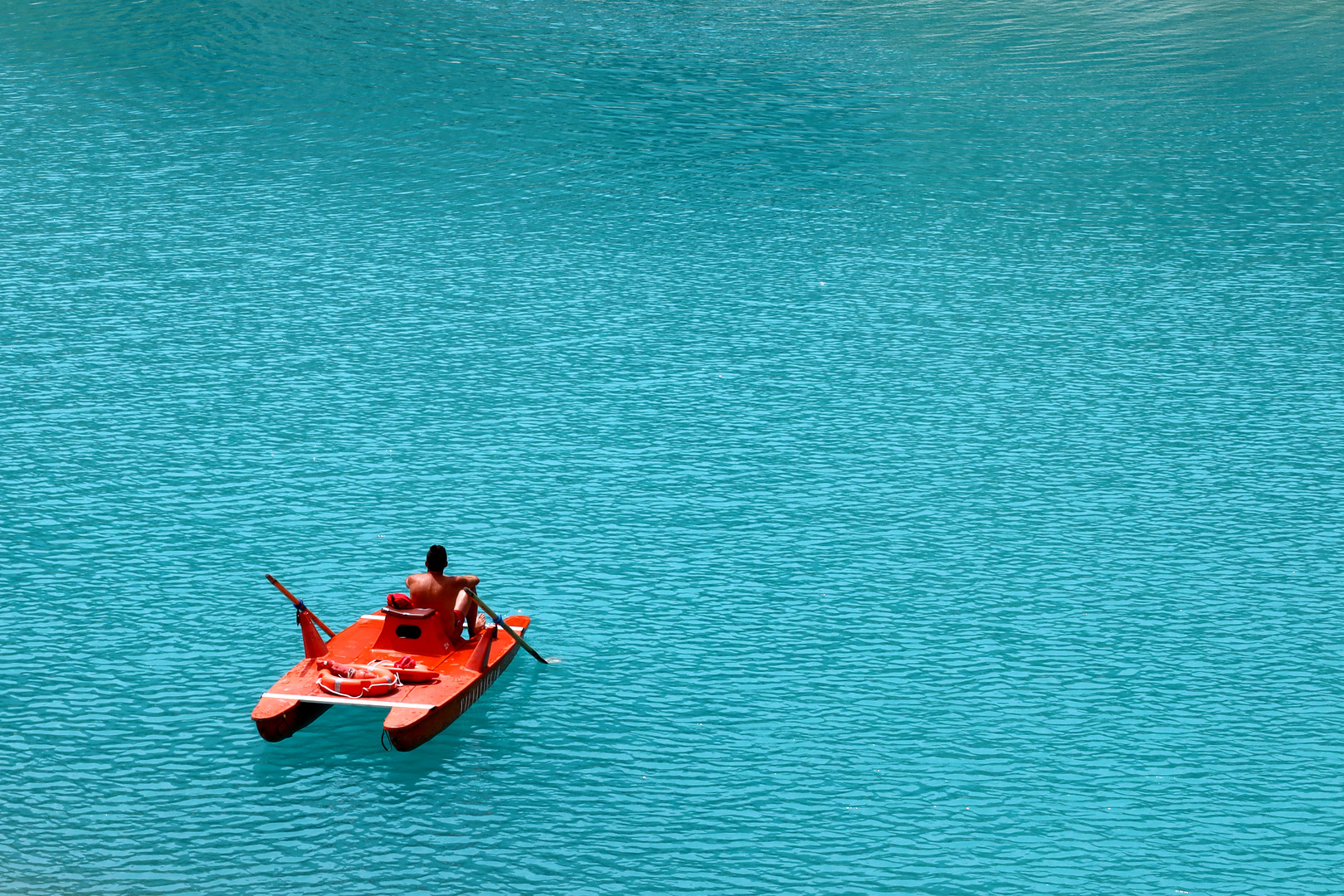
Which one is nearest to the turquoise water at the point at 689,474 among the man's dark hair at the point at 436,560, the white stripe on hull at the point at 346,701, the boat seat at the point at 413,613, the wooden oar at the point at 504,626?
the wooden oar at the point at 504,626

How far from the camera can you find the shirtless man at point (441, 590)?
19.2 meters

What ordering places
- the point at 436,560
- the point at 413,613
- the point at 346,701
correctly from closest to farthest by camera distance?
the point at 346,701 → the point at 413,613 → the point at 436,560

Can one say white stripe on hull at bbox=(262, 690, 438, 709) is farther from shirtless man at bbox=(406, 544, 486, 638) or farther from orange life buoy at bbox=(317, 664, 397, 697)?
shirtless man at bbox=(406, 544, 486, 638)

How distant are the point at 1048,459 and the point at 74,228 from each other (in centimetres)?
2732

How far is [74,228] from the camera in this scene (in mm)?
40188

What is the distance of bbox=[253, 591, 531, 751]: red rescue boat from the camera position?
58.1 feet

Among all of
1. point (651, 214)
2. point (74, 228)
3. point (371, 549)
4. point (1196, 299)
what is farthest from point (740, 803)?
point (74, 228)

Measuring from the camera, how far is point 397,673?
60.1 feet

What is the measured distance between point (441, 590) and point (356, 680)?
6.36 ft

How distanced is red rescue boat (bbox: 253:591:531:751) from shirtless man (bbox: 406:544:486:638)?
0.16m

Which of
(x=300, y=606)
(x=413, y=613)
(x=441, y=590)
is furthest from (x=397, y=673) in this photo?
(x=300, y=606)

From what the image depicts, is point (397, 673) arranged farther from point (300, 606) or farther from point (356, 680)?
point (300, 606)

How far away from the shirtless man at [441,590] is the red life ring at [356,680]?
1249 mm

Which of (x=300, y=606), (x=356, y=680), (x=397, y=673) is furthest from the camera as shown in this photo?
(x=300, y=606)
